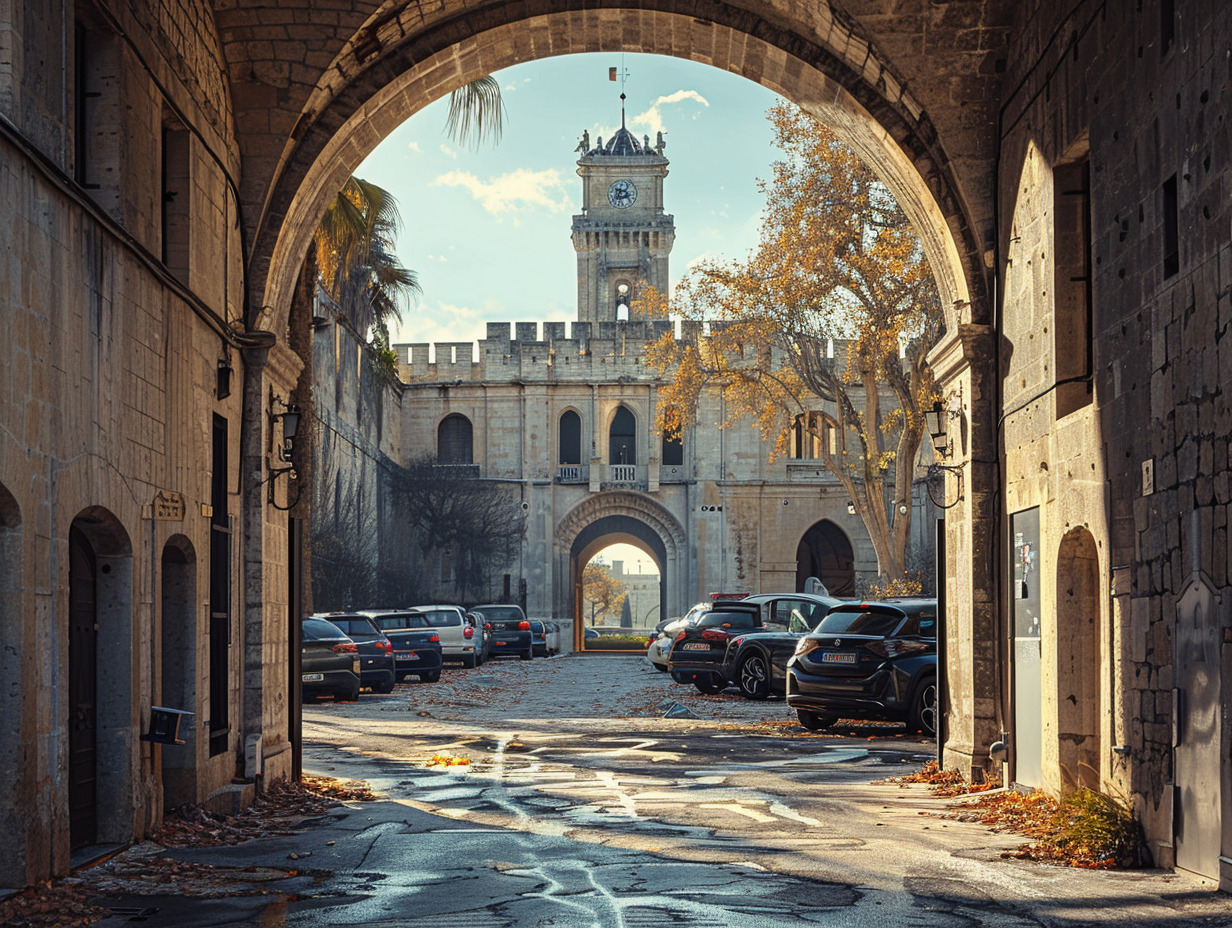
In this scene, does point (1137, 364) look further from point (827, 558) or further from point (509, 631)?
point (827, 558)

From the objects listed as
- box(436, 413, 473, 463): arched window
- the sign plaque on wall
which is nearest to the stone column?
the sign plaque on wall

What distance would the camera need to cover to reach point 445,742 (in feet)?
56.8

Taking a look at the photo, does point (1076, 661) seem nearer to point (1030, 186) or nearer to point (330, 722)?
point (1030, 186)

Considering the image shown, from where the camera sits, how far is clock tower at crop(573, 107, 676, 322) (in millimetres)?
73312

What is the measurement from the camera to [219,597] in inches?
461

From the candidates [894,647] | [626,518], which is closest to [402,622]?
[894,647]

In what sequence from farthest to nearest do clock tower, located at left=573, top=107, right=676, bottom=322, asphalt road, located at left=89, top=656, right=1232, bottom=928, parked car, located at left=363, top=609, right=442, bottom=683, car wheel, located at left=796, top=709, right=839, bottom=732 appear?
clock tower, located at left=573, top=107, right=676, bottom=322, parked car, located at left=363, top=609, right=442, bottom=683, car wheel, located at left=796, top=709, right=839, bottom=732, asphalt road, located at left=89, top=656, right=1232, bottom=928

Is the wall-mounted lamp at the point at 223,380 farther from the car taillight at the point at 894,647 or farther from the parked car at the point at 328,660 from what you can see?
the parked car at the point at 328,660

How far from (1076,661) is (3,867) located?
23.5 feet

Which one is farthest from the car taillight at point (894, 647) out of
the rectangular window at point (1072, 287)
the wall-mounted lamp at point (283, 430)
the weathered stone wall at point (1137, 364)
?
the wall-mounted lamp at point (283, 430)

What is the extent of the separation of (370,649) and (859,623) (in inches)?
422

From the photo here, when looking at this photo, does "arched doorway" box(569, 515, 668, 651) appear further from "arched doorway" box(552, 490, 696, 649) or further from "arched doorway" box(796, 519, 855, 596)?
"arched doorway" box(796, 519, 855, 596)

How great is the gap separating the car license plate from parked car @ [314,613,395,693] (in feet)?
33.5

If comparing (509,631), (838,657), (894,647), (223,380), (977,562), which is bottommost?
(509,631)
